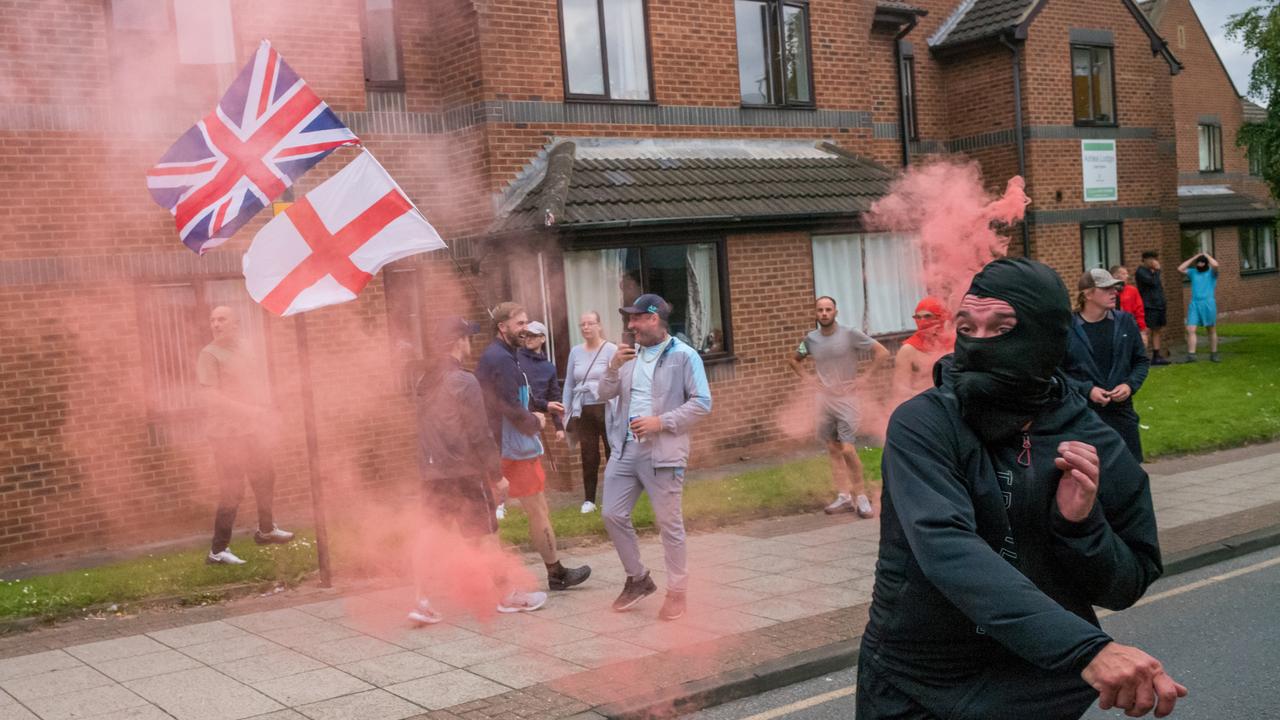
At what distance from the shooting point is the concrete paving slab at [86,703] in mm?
5566

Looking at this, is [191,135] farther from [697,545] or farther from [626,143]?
[626,143]

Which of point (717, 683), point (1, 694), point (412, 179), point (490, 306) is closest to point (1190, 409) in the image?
point (490, 306)

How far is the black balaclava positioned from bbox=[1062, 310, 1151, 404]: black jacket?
5570mm

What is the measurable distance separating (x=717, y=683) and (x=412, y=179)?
821 centimetres

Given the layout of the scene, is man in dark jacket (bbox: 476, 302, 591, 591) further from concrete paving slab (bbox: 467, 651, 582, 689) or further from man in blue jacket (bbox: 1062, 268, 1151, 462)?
man in blue jacket (bbox: 1062, 268, 1151, 462)

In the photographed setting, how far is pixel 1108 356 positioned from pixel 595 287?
5879 millimetres

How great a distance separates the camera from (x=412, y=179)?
496 inches

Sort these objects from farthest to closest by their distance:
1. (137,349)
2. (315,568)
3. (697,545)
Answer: (137,349) → (697,545) → (315,568)

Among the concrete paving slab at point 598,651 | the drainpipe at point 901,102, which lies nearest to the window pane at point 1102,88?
the drainpipe at point 901,102

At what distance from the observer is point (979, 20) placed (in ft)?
65.9

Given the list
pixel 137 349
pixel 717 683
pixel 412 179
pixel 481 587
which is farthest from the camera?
pixel 412 179

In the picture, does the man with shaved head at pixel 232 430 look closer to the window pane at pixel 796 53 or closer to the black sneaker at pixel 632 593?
the black sneaker at pixel 632 593

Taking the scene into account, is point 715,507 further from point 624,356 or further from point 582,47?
point 582,47

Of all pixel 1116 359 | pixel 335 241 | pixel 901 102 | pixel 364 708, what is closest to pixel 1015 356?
pixel 364 708
